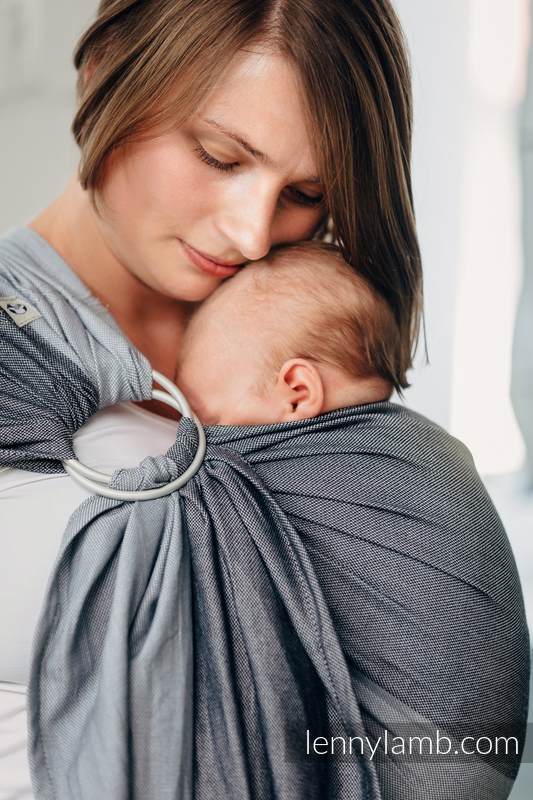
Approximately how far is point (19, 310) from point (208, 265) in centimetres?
20

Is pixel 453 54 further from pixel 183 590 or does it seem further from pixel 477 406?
pixel 183 590

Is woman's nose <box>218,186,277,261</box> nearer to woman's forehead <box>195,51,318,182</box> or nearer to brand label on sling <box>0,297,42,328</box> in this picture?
woman's forehead <box>195,51,318,182</box>

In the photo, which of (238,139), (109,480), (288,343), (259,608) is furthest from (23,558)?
(238,139)

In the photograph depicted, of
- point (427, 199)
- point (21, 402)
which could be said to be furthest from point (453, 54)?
point (21, 402)

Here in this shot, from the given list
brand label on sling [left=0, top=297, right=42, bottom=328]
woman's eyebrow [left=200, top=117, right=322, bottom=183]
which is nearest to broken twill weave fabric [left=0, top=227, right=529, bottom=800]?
brand label on sling [left=0, top=297, right=42, bottom=328]

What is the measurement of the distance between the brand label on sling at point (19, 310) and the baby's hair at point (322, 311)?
8.7 inches

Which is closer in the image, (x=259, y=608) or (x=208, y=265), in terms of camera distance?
(x=259, y=608)

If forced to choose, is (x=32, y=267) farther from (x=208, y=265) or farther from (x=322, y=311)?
(x=322, y=311)

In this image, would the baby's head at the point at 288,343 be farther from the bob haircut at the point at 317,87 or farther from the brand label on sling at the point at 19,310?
the brand label on sling at the point at 19,310

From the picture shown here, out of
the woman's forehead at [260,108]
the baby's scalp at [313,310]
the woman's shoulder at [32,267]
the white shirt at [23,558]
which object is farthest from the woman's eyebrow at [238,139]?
the white shirt at [23,558]

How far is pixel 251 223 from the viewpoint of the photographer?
2.95 feet

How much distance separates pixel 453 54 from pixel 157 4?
326mm

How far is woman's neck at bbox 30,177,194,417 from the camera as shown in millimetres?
951

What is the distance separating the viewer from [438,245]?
0.99 meters
